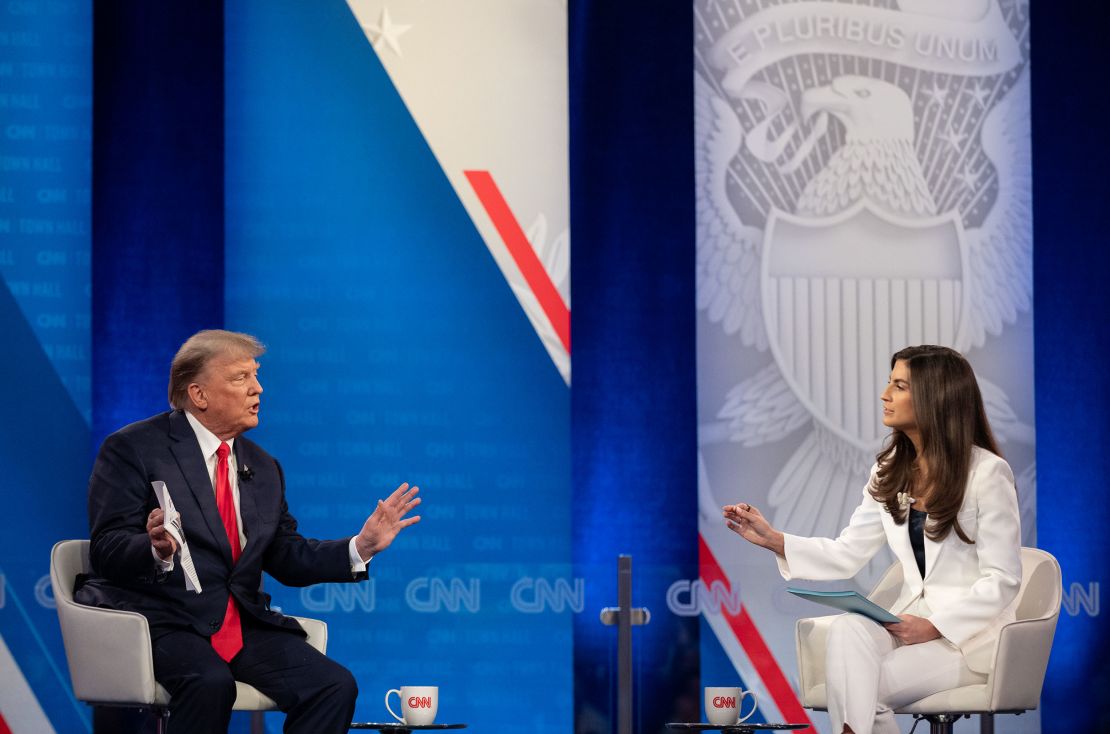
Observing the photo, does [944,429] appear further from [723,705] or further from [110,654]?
[110,654]

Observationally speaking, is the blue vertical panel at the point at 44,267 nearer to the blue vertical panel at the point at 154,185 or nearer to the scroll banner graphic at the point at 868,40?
the blue vertical panel at the point at 154,185

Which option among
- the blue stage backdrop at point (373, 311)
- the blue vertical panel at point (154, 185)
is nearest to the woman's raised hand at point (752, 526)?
the blue stage backdrop at point (373, 311)

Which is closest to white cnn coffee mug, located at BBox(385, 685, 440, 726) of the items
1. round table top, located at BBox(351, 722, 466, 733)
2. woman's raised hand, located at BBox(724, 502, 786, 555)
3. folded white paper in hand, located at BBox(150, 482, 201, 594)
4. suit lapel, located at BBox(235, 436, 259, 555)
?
round table top, located at BBox(351, 722, 466, 733)

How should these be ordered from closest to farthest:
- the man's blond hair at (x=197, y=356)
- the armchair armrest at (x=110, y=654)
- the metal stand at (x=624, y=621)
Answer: the armchair armrest at (x=110, y=654) → the man's blond hair at (x=197, y=356) → the metal stand at (x=624, y=621)

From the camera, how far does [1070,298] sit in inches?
197

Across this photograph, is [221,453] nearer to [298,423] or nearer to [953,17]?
[298,423]

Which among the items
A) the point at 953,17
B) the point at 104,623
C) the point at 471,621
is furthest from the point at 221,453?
the point at 953,17

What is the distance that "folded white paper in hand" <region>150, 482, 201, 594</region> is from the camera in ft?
10.3

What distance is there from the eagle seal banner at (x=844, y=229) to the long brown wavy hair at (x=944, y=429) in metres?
1.30

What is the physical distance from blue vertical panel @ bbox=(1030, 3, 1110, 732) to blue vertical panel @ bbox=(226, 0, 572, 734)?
69.5 inches

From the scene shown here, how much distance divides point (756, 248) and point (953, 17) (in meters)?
1.15

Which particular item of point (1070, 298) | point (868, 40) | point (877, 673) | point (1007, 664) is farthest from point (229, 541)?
point (1070, 298)

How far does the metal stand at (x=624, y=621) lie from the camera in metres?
4.37

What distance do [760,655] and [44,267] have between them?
2.78 m
